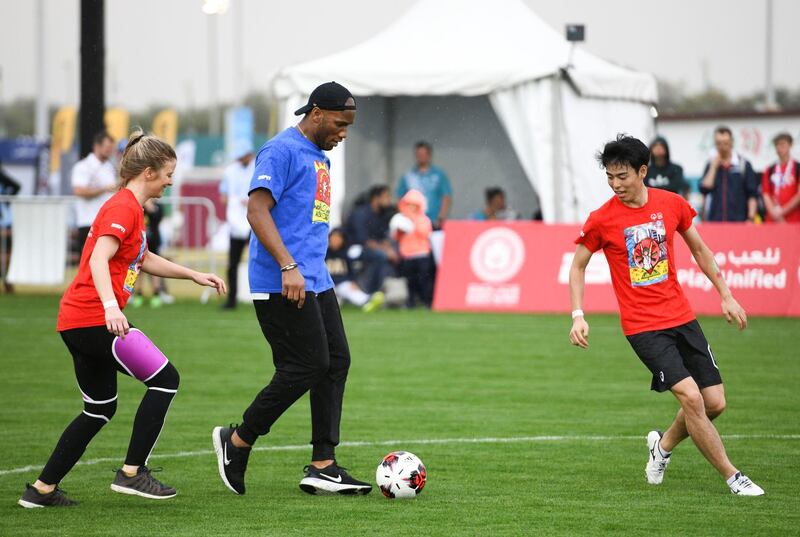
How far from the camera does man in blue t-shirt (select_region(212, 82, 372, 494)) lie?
257 inches

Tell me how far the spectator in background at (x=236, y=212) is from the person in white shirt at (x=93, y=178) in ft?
6.61

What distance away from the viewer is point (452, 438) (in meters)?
Result: 8.52

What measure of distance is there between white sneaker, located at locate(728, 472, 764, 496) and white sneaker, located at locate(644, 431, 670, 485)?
429mm

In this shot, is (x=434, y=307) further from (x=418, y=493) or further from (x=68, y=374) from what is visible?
(x=418, y=493)

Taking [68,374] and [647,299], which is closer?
[647,299]

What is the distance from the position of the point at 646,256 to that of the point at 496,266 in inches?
421

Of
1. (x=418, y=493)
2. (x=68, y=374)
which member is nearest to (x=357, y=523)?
(x=418, y=493)

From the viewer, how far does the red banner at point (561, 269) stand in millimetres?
16312

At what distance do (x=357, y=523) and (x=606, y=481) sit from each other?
A: 168 cm

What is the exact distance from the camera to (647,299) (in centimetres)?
692

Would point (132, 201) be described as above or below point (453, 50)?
below

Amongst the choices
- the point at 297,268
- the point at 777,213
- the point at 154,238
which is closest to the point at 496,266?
the point at 777,213

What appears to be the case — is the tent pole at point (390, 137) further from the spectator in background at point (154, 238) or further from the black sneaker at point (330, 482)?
the black sneaker at point (330, 482)

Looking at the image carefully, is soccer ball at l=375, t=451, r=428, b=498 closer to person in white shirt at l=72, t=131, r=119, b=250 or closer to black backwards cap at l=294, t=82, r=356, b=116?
black backwards cap at l=294, t=82, r=356, b=116
